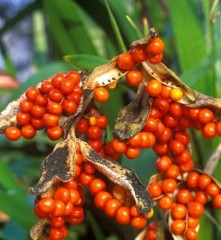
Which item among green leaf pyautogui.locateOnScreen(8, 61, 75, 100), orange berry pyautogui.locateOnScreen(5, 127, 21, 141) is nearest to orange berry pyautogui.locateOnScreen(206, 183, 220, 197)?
orange berry pyautogui.locateOnScreen(5, 127, 21, 141)

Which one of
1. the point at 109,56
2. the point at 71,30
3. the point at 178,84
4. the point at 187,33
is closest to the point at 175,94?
the point at 178,84

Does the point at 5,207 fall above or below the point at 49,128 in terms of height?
below

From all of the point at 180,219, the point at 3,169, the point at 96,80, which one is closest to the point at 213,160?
the point at 180,219

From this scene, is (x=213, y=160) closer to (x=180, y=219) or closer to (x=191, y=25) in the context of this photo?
(x=180, y=219)

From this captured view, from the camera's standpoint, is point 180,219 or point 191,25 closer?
point 180,219

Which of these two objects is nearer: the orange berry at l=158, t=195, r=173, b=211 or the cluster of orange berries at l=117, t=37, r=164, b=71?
the cluster of orange berries at l=117, t=37, r=164, b=71

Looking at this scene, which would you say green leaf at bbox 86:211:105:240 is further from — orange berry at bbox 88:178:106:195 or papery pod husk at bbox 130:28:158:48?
papery pod husk at bbox 130:28:158:48

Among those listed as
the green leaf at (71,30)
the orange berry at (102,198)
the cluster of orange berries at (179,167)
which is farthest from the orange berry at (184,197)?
the green leaf at (71,30)

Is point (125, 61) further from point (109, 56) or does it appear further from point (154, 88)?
point (109, 56)
